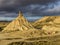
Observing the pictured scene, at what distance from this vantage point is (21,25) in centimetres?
5719

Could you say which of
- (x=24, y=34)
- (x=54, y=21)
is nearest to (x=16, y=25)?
(x=24, y=34)

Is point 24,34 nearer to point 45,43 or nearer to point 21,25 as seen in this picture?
point 21,25

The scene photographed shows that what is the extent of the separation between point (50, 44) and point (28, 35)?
50.5 ft

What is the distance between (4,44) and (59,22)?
65.3 m

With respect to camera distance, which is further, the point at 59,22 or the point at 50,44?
the point at 59,22

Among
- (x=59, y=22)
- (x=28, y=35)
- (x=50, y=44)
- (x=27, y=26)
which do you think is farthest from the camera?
(x=59, y=22)

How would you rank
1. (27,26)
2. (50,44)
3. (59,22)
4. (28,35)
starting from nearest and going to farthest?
(50,44)
(28,35)
(27,26)
(59,22)

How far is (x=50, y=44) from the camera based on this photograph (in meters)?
32.0

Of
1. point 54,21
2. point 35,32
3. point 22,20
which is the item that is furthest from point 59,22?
point 35,32

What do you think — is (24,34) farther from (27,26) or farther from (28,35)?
(27,26)

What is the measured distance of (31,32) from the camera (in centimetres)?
4816

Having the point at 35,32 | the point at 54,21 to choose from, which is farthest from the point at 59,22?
the point at 35,32

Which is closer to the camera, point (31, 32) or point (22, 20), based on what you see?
point (31, 32)

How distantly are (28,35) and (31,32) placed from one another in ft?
5.26
